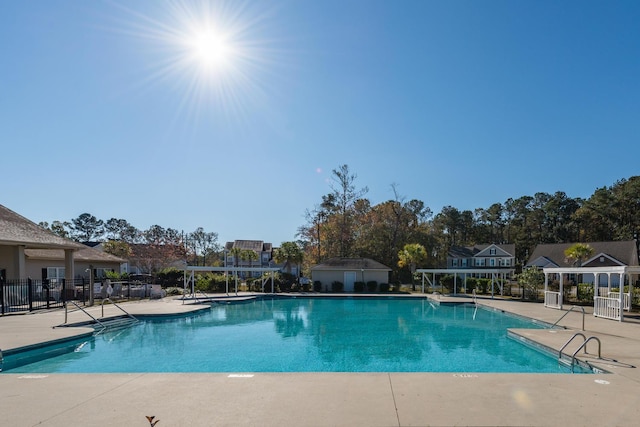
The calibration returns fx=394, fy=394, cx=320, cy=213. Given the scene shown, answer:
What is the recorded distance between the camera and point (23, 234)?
1938 cm

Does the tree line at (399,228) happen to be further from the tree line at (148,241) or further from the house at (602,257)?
the house at (602,257)

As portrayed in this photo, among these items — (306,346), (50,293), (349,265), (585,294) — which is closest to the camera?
(306,346)

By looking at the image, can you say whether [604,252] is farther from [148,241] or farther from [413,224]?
[148,241]

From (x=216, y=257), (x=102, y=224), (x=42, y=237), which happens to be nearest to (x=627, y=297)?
(x=42, y=237)

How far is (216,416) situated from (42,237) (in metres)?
20.2

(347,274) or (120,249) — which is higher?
(120,249)

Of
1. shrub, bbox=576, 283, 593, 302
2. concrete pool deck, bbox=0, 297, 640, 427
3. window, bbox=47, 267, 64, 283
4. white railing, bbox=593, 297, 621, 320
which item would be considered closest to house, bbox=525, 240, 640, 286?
shrub, bbox=576, 283, 593, 302

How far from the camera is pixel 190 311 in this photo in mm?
18594

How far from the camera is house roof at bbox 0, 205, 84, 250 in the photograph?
60.6 feet

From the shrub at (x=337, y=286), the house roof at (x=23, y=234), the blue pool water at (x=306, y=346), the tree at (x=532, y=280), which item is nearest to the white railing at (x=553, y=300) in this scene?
the blue pool water at (x=306, y=346)

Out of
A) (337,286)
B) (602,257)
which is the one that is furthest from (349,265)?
(602,257)

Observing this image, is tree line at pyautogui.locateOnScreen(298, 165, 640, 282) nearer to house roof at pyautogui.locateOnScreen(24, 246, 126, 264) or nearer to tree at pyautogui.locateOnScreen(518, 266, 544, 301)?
tree at pyautogui.locateOnScreen(518, 266, 544, 301)

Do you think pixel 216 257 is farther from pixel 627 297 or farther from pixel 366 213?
pixel 627 297

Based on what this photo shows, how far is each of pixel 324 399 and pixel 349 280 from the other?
2837cm
